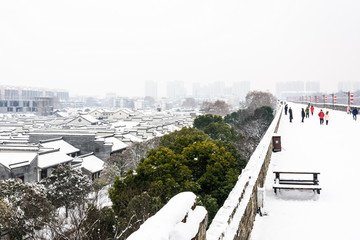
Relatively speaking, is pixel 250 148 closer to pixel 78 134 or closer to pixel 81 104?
pixel 78 134

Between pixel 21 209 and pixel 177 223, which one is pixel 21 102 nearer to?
pixel 21 209

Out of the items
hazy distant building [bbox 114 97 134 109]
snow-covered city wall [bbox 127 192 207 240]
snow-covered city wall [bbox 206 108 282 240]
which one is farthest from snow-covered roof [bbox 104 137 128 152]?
hazy distant building [bbox 114 97 134 109]

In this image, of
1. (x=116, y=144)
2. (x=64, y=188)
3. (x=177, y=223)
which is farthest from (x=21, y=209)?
(x=116, y=144)

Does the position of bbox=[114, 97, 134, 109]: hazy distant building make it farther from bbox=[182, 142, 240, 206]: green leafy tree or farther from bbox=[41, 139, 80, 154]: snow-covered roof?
bbox=[182, 142, 240, 206]: green leafy tree

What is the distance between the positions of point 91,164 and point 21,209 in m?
16.5

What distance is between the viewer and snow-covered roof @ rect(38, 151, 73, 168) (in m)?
27.8

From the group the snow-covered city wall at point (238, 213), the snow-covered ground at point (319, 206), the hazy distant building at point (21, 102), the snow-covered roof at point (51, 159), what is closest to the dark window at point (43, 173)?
the snow-covered roof at point (51, 159)

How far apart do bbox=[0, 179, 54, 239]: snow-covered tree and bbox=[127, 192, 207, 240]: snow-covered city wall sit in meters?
13.4

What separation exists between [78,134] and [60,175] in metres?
18.7

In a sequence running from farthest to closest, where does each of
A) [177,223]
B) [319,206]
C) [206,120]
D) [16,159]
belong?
[206,120] → [16,159] → [319,206] → [177,223]

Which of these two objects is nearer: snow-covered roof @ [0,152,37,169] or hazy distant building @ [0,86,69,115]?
snow-covered roof @ [0,152,37,169]

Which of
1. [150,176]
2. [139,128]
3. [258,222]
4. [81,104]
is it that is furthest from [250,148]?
[81,104]

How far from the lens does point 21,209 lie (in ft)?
51.9

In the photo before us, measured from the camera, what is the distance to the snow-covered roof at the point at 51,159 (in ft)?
91.2
